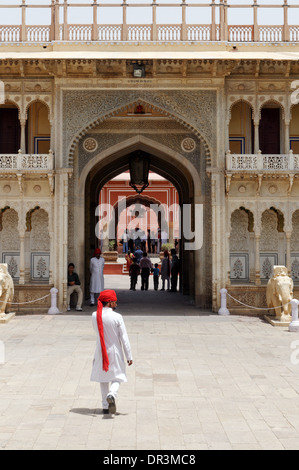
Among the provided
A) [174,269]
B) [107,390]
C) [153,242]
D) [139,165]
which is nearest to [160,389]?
[107,390]

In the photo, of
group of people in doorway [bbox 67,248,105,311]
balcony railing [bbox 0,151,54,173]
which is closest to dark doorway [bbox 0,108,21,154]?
balcony railing [bbox 0,151,54,173]

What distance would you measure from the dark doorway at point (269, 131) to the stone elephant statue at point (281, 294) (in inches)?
159

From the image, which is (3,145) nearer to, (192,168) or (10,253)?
(10,253)

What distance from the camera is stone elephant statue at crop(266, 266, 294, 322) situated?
45.7 ft

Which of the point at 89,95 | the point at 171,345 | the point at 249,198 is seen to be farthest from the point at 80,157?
the point at 171,345

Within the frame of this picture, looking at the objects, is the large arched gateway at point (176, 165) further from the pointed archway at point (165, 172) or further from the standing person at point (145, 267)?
the standing person at point (145, 267)

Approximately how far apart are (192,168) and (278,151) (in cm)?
240

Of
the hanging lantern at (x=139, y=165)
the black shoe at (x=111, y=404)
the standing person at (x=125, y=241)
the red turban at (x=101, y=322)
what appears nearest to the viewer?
the black shoe at (x=111, y=404)

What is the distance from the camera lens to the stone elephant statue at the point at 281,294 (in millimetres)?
13922

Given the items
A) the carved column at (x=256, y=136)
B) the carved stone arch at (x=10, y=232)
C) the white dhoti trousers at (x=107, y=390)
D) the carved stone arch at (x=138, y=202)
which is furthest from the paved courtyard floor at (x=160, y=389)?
the carved stone arch at (x=138, y=202)

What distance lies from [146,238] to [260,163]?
2477cm

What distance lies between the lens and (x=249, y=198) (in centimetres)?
1580

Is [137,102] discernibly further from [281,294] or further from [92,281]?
[281,294]

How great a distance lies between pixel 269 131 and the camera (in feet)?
55.3
